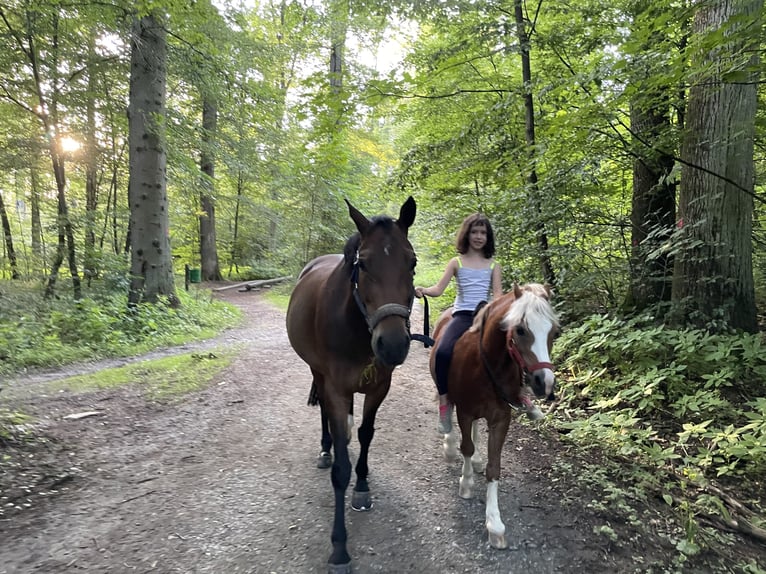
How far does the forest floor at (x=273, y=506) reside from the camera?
2537 mm

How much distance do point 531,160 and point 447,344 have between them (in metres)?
3.91

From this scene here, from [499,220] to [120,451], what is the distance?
6.45 meters

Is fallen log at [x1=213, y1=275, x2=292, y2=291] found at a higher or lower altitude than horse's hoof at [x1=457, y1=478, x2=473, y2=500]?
higher

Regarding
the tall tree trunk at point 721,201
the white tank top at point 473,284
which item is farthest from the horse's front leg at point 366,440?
the tall tree trunk at point 721,201

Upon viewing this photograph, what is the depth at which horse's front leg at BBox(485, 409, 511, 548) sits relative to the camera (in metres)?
2.72

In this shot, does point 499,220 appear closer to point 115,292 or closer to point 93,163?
point 115,292

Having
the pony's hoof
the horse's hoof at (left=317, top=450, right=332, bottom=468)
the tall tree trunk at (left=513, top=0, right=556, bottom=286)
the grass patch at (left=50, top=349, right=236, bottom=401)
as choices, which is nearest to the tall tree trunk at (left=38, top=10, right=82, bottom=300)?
the grass patch at (left=50, top=349, right=236, bottom=401)

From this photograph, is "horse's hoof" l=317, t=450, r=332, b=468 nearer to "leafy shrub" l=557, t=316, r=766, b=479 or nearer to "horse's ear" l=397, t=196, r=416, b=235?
"horse's ear" l=397, t=196, r=416, b=235

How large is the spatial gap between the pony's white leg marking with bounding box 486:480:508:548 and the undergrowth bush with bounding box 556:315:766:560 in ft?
3.94

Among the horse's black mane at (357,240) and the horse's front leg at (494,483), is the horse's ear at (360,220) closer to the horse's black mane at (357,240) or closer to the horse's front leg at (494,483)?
the horse's black mane at (357,240)

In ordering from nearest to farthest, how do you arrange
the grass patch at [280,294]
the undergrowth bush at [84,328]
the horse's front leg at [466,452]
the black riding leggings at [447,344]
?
1. the horse's front leg at [466,452]
2. the black riding leggings at [447,344]
3. the undergrowth bush at [84,328]
4. the grass patch at [280,294]

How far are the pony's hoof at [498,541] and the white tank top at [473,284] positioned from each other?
1.74 meters

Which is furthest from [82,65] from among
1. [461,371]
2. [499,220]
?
[461,371]

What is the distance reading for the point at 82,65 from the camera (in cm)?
940
